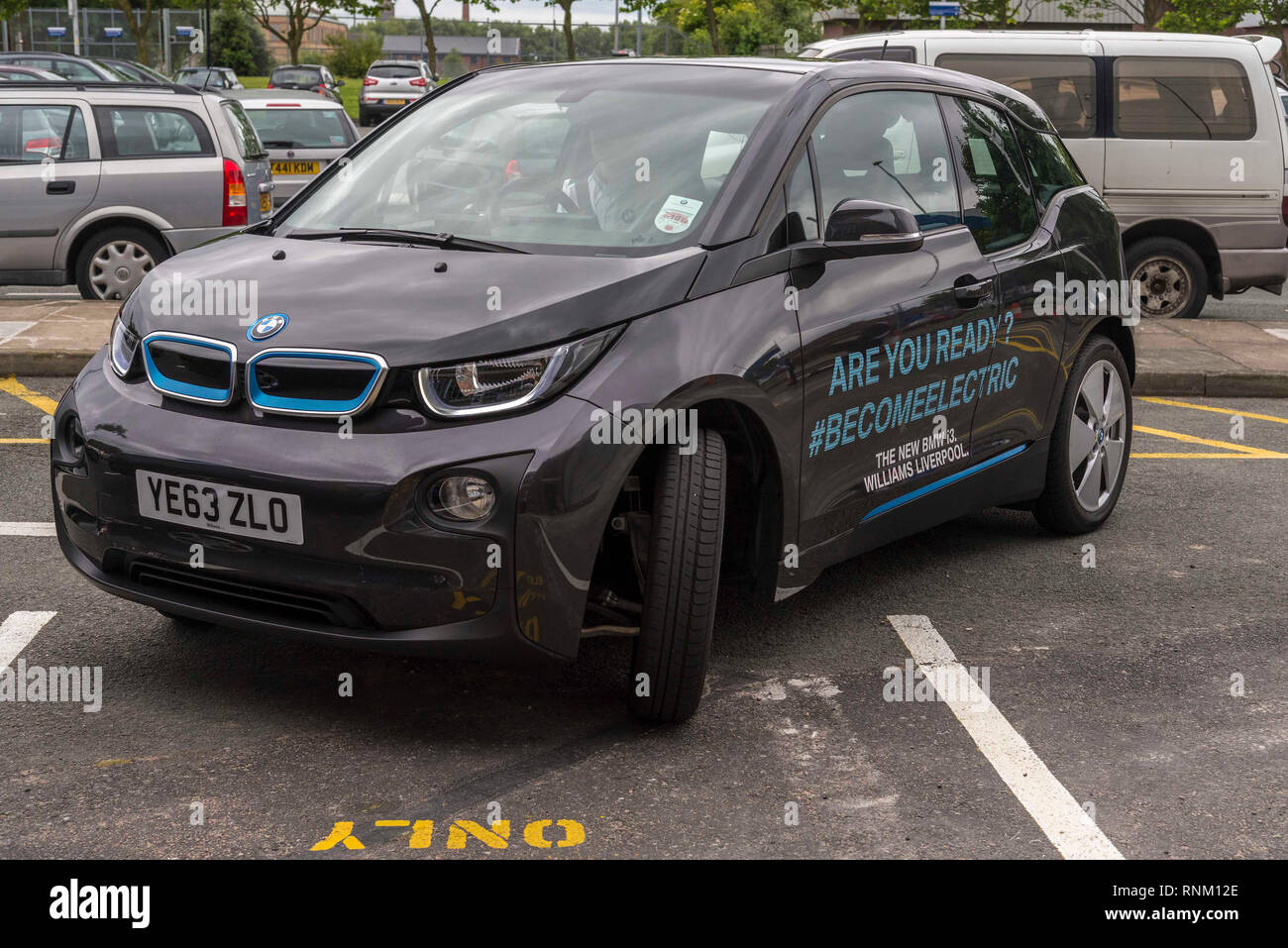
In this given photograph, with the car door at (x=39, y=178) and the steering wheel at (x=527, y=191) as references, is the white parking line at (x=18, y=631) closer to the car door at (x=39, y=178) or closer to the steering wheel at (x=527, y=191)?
the steering wheel at (x=527, y=191)

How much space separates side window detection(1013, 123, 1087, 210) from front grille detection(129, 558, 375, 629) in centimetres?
317

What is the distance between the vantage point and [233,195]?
11.7 metres

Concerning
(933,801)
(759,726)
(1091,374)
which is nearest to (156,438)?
(759,726)

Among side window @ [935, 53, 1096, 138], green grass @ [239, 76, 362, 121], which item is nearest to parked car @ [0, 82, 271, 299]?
side window @ [935, 53, 1096, 138]

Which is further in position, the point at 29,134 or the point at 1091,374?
the point at 29,134

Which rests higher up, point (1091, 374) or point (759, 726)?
point (1091, 374)

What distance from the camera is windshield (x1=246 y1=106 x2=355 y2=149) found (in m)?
17.5

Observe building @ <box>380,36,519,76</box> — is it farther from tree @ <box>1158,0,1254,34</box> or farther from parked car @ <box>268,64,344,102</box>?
tree @ <box>1158,0,1254,34</box>

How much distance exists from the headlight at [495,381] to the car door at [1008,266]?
1935 millimetres

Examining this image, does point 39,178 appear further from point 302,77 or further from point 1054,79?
point 302,77

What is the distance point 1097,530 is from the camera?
19.9 ft

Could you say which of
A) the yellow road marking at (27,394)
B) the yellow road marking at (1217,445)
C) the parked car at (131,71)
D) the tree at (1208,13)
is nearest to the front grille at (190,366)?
the yellow road marking at (27,394)

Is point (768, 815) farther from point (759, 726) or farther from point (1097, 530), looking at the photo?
point (1097, 530)

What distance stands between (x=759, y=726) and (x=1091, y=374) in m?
2.48
